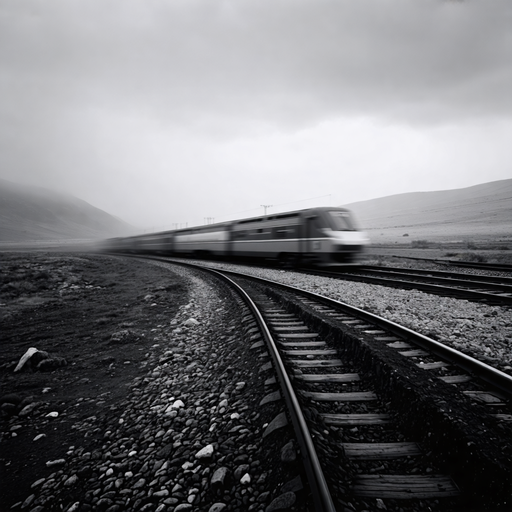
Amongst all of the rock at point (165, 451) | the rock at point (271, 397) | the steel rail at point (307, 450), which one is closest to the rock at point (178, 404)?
the rock at point (165, 451)

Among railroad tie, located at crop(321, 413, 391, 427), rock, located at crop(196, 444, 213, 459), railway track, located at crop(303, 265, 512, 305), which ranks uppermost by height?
railway track, located at crop(303, 265, 512, 305)

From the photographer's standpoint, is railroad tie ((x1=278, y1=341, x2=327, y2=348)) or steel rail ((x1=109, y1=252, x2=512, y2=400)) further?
railroad tie ((x1=278, y1=341, x2=327, y2=348))

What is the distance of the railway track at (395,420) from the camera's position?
6.87 ft

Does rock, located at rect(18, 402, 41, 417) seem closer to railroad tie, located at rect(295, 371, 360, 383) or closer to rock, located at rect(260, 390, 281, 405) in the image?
rock, located at rect(260, 390, 281, 405)

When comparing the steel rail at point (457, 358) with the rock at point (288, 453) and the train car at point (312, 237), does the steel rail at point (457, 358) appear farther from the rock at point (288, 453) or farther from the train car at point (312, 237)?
the train car at point (312, 237)

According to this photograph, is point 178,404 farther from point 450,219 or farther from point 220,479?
point 450,219

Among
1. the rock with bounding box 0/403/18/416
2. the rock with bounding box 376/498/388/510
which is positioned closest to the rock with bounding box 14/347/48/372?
the rock with bounding box 0/403/18/416

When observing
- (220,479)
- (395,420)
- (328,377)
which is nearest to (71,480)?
(220,479)

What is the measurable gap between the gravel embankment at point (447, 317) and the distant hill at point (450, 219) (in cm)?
3978

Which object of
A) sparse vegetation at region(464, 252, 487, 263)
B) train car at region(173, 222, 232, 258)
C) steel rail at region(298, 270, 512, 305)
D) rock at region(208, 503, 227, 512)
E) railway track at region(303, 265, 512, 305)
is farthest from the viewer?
train car at region(173, 222, 232, 258)

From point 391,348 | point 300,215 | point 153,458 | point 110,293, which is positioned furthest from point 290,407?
point 300,215

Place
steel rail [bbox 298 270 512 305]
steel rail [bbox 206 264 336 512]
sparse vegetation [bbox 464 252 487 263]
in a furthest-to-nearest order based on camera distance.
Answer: sparse vegetation [bbox 464 252 487 263] < steel rail [bbox 298 270 512 305] < steel rail [bbox 206 264 336 512]

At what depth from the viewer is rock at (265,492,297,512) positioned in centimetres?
201

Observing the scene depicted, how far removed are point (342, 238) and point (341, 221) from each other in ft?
3.61
